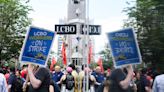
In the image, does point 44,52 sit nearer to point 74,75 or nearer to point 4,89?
point 4,89

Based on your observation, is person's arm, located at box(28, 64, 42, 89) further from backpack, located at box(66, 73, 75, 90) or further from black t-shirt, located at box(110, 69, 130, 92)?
backpack, located at box(66, 73, 75, 90)

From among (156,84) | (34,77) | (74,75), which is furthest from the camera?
(74,75)

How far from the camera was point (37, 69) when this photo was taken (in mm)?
8531

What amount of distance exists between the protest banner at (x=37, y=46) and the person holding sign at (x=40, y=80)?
0.22 metres

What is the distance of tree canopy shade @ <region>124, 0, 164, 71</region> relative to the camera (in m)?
42.6

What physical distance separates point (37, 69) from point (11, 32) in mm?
49964

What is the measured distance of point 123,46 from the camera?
7613 millimetres

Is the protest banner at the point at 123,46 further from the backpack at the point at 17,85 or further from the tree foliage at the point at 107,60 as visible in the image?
the tree foliage at the point at 107,60

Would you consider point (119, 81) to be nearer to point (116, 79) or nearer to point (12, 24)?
point (116, 79)

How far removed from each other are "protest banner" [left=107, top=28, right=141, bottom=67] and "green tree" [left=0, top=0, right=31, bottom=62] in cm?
4821

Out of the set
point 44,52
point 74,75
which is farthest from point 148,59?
point 44,52

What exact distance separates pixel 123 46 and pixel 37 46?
1655 millimetres

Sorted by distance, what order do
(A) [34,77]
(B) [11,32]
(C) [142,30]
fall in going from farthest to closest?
(B) [11,32] < (C) [142,30] < (A) [34,77]

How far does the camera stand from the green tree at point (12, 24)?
55.8m
